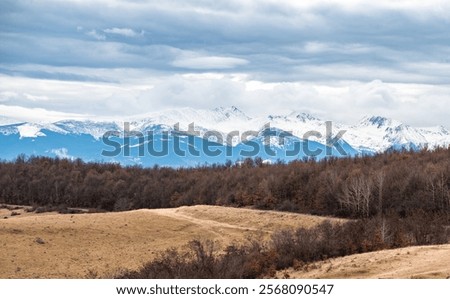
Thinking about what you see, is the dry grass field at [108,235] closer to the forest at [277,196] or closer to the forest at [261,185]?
the forest at [277,196]

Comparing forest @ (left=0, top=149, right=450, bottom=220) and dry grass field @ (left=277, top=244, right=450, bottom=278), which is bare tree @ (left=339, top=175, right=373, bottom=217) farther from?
dry grass field @ (left=277, top=244, right=450, bottom=278)

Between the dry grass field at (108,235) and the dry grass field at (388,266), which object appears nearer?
the dry grass field at (388,266)

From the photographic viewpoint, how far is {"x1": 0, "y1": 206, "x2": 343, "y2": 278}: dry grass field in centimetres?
4003

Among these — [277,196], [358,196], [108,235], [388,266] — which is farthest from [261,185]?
[388,266]

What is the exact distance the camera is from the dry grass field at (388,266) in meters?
22.2

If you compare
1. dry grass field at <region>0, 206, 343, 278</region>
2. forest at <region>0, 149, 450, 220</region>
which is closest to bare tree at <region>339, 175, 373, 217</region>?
forest at <region>0, 149, 450, 220</region>

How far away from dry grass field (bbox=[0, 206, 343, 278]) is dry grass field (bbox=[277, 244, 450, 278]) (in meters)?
12.4

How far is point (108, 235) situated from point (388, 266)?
2852 centimetres

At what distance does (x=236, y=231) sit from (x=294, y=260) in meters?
26.6

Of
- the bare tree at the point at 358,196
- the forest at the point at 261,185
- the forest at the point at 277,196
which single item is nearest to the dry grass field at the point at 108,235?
the forest at the point at 277,196

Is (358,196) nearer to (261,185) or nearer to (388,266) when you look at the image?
(261,185)

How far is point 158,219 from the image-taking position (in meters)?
56.2

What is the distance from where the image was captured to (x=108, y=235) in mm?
49250

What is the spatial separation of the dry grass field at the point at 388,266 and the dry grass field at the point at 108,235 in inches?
490
